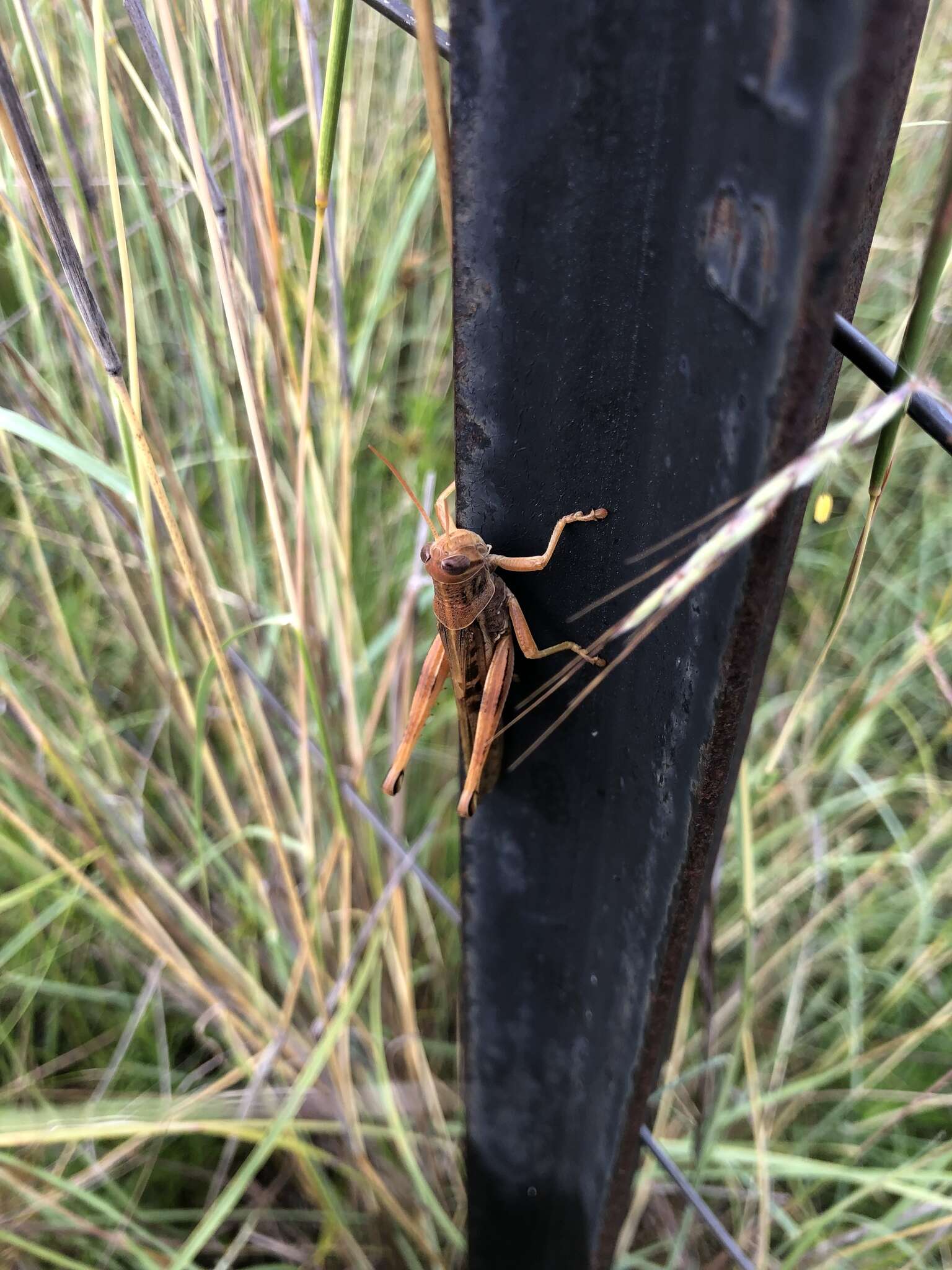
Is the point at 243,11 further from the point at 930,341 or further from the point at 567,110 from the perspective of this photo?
the point at 930,341

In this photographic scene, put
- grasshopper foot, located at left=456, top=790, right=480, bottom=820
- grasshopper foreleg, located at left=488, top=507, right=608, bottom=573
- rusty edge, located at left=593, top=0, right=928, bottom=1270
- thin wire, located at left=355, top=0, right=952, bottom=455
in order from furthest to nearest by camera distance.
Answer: grasshopper foot, located at left=456, top=790, right=480, bottom=820 → grasshopper foreleg, located at left=488, top=507, right=608, bottom=573 → thin wire, located at left=355, top=0, right=952, bottom=455 → rusty edge, located at left=593, top=0, right=928, bottom=1270

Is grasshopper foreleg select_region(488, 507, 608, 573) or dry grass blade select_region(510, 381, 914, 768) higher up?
dry grass blade select_region(510, 381, 914, 768)

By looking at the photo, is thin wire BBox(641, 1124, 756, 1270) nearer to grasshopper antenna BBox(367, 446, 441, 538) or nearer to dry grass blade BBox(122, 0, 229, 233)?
grasshopper antenna BBox(367, 446, 441, 538)

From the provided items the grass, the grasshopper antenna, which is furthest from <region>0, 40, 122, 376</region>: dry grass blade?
the grasshopper antenna

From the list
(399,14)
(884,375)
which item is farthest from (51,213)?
(884,375)

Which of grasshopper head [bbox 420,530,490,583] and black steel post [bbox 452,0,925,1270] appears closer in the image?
black steel post [bbox 452,0,925,1270]

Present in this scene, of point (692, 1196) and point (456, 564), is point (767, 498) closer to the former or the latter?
point (456, 564)

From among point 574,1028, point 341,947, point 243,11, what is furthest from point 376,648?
point 243,11
